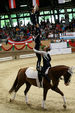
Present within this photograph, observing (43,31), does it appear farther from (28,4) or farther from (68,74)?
(68,74)

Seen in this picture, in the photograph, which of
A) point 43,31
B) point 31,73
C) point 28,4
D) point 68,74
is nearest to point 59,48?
point 43,31

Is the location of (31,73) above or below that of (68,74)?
below

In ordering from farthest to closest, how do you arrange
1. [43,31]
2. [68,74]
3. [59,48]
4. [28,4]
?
[28,4], [43,31], [59,48], [68,74]

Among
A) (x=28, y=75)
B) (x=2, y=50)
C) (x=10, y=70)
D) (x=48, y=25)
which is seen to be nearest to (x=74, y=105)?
(x=28, y=75)

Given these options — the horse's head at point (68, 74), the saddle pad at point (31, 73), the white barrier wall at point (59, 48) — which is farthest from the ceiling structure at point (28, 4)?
the horse's head at point (68, 74)

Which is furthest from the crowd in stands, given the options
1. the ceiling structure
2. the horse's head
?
the horse's head

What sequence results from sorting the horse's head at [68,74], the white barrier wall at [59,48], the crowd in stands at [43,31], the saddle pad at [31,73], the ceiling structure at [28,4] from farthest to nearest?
1. the ceiling structure at [28,4]
2. the crowd in stands at [43,31]
3. the white barrier wall at [59,48]
4. the saddle pad at [31,73]
5. the horse's head at [68,74]

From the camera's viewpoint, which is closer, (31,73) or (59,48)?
(31,73)

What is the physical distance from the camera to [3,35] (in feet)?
90.0

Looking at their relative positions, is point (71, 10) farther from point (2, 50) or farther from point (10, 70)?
point (10, 70)

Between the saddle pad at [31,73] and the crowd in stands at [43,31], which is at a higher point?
the saddle pad at [31,73]

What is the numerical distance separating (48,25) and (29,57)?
10.1 m

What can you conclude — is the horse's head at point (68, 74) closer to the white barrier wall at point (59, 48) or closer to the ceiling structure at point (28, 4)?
the white barrier wall at point (59, 48)

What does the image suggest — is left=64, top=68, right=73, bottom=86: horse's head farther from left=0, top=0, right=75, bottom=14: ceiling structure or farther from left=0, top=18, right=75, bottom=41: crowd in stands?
left=0, top=0, right=75, bottom=14: ceiling structure
